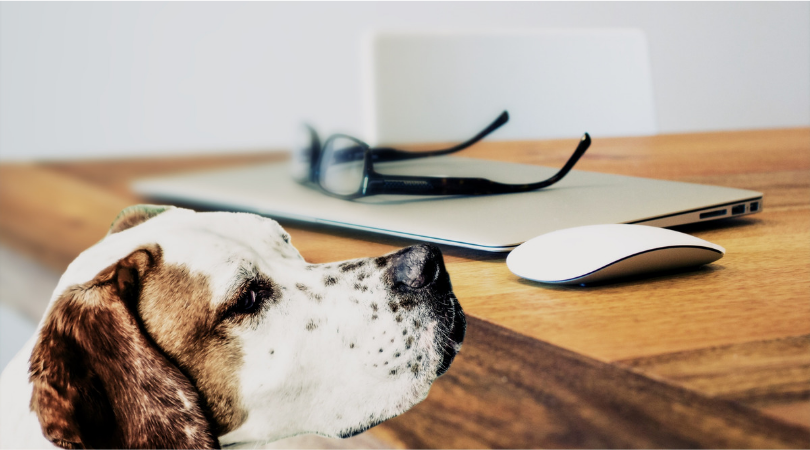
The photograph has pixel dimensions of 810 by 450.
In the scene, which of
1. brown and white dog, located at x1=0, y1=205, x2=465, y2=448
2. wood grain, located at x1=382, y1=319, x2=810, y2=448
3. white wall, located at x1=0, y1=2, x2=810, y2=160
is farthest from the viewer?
white wall, located at x1=0, y1=2, x2=810, y2=160

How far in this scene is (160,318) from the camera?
43 cm

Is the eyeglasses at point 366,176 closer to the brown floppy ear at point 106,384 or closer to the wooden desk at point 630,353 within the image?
the wooden desk at point 630,353

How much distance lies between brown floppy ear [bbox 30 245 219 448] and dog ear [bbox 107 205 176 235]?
0.13m

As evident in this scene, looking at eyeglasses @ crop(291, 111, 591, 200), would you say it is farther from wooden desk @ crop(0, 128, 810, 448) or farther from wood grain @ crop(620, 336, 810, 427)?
wood grain @ crop(620, 336, 810, 427)

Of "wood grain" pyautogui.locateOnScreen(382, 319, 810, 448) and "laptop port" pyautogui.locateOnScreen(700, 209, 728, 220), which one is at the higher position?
"laptop port" pyautogui.locateOnScreen(700, 209, 728, 220)

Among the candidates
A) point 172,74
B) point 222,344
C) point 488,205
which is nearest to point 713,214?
point 488,205

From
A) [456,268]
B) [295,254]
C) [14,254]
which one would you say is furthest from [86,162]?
[456,268]

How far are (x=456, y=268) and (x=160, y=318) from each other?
19 cm

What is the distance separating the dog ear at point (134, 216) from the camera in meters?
0.53

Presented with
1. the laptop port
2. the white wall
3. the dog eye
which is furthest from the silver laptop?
the white wall

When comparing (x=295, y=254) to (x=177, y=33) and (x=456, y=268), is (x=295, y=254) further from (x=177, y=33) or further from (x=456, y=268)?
(x=177, y=33)

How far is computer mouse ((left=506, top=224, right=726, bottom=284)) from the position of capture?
39 cm

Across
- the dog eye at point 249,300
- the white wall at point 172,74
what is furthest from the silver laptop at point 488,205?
the white wall at point 172,74

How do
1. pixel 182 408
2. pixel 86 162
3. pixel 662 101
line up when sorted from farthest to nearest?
pixel 662 101 → pixel 86 162 → pixel 182 408
